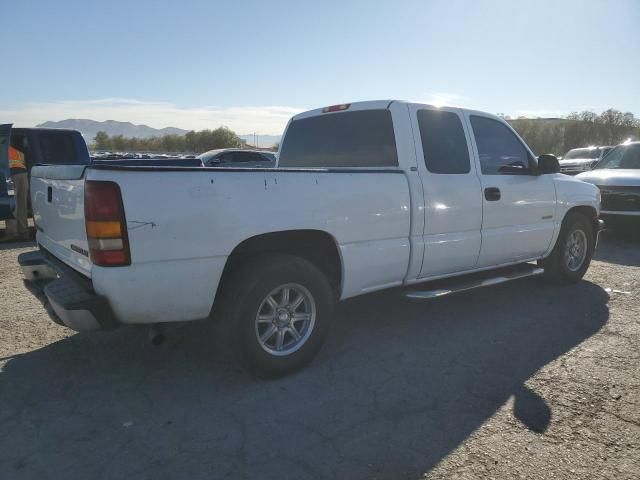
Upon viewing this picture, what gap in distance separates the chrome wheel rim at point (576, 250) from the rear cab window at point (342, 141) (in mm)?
2869

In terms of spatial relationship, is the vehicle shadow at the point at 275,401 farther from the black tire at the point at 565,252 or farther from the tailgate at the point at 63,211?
the black tire at the point at 565,252

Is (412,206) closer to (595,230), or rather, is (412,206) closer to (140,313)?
(140,313)

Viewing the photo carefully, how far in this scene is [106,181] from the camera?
2.55 meters

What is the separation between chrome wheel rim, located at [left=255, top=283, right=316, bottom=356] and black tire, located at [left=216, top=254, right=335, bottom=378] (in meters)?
0.02

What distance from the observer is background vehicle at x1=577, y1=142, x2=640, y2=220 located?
8.13 m

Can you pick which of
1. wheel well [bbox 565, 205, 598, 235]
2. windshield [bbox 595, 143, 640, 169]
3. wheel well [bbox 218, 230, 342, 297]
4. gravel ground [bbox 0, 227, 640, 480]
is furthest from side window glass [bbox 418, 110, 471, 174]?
windshield [bbox 595, 143, 640, 169]

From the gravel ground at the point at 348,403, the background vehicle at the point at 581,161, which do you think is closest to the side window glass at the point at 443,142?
the gravel ground at the point at 348,403

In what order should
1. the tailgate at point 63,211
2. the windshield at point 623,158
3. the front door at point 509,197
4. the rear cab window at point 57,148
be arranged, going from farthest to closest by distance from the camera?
the windshield at point 623,158 → the rear cab window at point 57,148 → the front door at point 509,197 → the tailgate at point 63,211

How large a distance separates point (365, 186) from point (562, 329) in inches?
90.4

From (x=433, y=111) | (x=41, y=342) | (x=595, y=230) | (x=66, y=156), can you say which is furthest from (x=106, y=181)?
(x=66, y=156)

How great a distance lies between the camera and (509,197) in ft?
15.1

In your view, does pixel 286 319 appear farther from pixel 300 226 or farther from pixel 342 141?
pixel 342 141

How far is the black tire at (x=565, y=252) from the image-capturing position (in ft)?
17.7

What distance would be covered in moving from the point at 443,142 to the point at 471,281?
1296 millimetres
